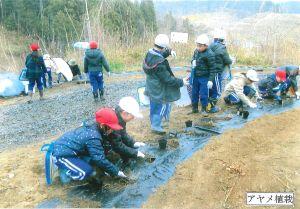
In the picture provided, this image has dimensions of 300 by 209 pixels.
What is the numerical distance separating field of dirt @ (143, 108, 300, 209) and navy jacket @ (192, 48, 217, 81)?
4.69ft

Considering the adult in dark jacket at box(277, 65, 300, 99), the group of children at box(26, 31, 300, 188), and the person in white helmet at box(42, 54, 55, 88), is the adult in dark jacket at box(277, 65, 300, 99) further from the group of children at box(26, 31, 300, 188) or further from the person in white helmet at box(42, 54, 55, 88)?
the person in white helmet at box(42, 54, 55, 88)

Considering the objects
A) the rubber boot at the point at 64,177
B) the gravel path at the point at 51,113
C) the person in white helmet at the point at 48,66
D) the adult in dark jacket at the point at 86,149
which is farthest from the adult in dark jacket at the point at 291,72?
the person in white helmet at the point at 48,66

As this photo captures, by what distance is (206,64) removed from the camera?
7117 mm

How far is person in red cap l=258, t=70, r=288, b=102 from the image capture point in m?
8.26

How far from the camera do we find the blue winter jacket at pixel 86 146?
14.4 feet

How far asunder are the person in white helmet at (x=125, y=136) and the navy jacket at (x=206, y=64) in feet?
7.42

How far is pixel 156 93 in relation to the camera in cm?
629

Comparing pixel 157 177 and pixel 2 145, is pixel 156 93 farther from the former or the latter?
pixel 2 145

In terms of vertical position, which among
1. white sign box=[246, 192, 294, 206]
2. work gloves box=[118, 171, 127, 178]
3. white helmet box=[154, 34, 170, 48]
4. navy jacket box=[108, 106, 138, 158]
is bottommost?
white sign box=[246, 192, 294, 206]

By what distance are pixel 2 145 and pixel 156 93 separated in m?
3.01

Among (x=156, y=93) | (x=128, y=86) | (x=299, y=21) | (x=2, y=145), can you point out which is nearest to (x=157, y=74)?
(x=156, y=93)

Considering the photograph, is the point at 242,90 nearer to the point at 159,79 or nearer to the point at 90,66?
the point at 159,79

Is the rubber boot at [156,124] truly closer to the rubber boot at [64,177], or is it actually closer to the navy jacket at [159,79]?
the navy jacket at [159,79]

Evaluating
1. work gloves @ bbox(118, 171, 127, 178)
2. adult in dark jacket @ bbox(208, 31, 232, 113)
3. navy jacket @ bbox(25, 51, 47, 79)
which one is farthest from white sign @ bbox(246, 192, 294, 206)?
navy jacket @ bbox(25, 51, 47, 79)
